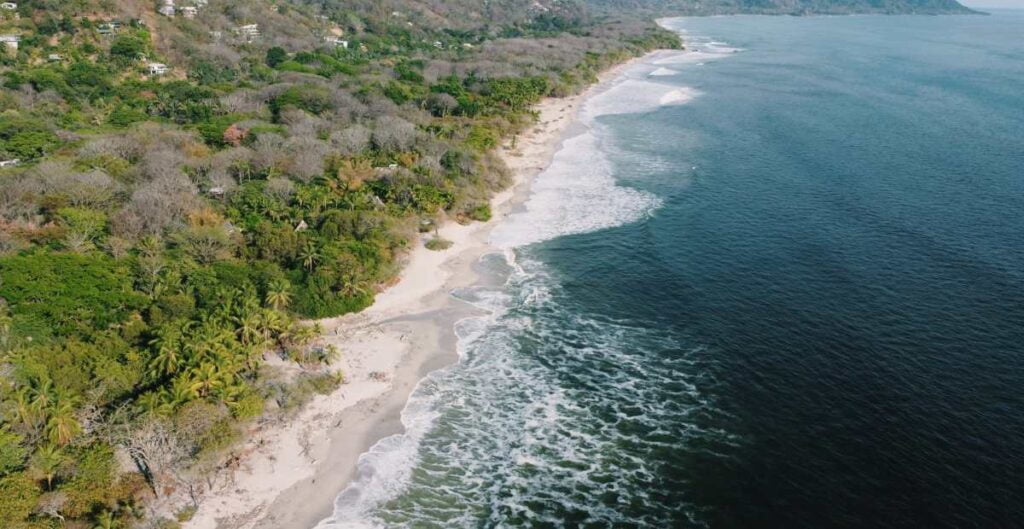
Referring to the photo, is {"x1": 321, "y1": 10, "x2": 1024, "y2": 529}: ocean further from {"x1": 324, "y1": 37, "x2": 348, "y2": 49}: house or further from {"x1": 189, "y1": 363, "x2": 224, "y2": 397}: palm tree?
{"x1": 324, "y1": 37, "x2": 348, "y2": 49}: house

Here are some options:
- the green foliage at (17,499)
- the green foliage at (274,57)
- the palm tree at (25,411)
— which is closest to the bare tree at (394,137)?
the palm tree at (25,411)

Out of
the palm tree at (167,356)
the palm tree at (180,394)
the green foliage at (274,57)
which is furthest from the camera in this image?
the green foliage at (274,57)

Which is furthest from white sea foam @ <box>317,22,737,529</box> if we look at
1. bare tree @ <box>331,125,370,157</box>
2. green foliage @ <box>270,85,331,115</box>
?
green foliage @ <box>270,85,331,115</box>

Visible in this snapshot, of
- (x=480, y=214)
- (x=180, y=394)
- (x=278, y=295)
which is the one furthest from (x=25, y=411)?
(x=480, y=214)

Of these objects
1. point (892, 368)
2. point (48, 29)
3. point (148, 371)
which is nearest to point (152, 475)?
point (148, 371)

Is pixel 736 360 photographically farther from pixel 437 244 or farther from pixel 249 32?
pixel 249 32

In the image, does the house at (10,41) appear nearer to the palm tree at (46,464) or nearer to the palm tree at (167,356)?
the palm tree at (167,356)
